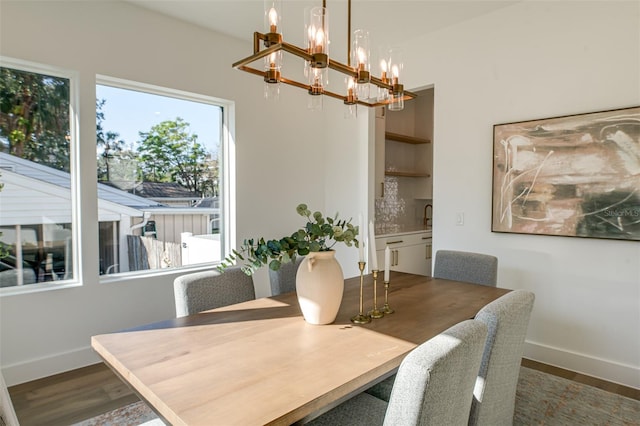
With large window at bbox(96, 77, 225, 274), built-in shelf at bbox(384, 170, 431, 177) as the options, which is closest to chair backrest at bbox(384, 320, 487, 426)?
large window at bbox(96, 77, 225, 274)

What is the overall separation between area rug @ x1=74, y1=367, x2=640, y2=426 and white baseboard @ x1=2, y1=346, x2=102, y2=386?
2.58 feet

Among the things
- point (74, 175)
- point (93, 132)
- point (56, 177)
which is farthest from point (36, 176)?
point (93, 132)

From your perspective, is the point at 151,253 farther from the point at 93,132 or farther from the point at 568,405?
the point at 568,405

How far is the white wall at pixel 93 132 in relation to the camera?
100 inches

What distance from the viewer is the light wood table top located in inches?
38.9

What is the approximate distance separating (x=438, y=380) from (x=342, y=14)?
9.94 ft

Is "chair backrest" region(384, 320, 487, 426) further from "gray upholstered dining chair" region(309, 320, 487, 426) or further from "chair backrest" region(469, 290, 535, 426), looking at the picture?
"chair backrest" region(469, 290, 535, 426)

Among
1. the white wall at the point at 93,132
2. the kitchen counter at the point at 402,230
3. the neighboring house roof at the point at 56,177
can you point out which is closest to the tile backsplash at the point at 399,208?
the kitchen counter at the point at 402,230

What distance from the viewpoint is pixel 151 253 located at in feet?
10.7

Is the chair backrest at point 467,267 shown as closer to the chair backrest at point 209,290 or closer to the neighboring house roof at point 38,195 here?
the chair backrest at point 209,290

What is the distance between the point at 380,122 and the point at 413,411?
375 centimetres

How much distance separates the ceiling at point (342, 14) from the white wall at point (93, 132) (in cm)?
17

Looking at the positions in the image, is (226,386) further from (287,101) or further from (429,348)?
(287,101)

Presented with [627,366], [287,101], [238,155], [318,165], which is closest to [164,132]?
[238,155]
